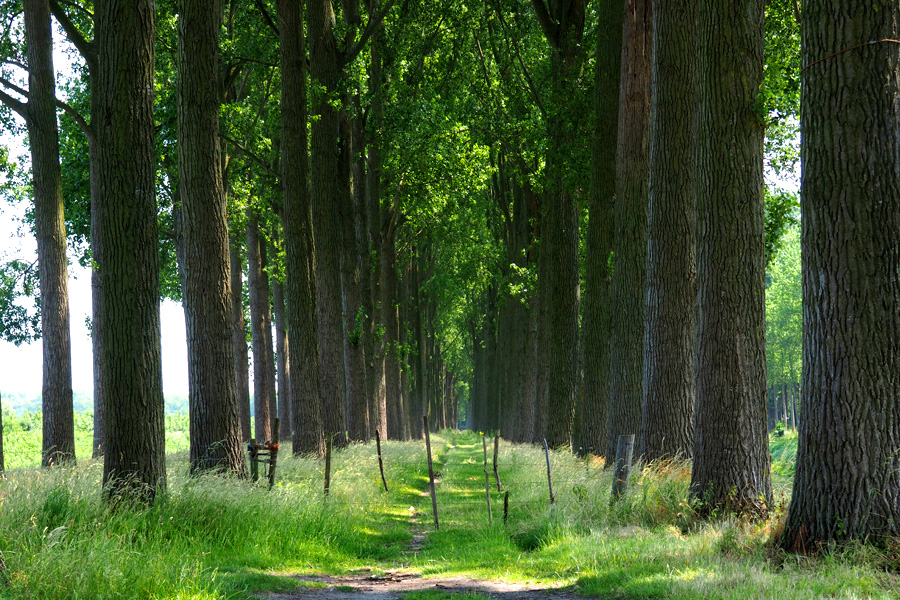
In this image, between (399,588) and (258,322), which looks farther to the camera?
(258,322)

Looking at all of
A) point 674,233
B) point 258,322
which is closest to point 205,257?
point 674,233

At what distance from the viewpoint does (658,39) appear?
12078 millimetres

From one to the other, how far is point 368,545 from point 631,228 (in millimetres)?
7254

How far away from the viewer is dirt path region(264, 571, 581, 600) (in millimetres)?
7605

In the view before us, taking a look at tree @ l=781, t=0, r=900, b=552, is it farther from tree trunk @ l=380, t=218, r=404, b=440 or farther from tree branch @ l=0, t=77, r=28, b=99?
tree trunk @ l=380, t=218, r=404, b=440

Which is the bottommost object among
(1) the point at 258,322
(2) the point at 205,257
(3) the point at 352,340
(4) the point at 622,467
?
(4) the point at 622,467

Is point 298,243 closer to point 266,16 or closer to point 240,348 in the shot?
point 266,16

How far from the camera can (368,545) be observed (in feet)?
38.3

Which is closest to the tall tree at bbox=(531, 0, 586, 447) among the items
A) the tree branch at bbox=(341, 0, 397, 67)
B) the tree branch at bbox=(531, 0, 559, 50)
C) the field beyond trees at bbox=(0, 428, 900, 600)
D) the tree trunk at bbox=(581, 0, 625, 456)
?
the tree branch at bbox=(531, 0, 559, 50)

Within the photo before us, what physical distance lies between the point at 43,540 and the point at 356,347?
605 inches

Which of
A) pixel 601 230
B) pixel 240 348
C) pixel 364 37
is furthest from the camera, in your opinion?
pixel 240 348

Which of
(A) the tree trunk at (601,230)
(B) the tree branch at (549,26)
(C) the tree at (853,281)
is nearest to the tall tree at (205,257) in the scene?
(C) the tree at (853,281)

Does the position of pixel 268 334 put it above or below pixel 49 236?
below

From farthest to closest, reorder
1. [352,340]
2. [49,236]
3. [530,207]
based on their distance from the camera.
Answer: [530,207] < [352,340] < [49,236]
